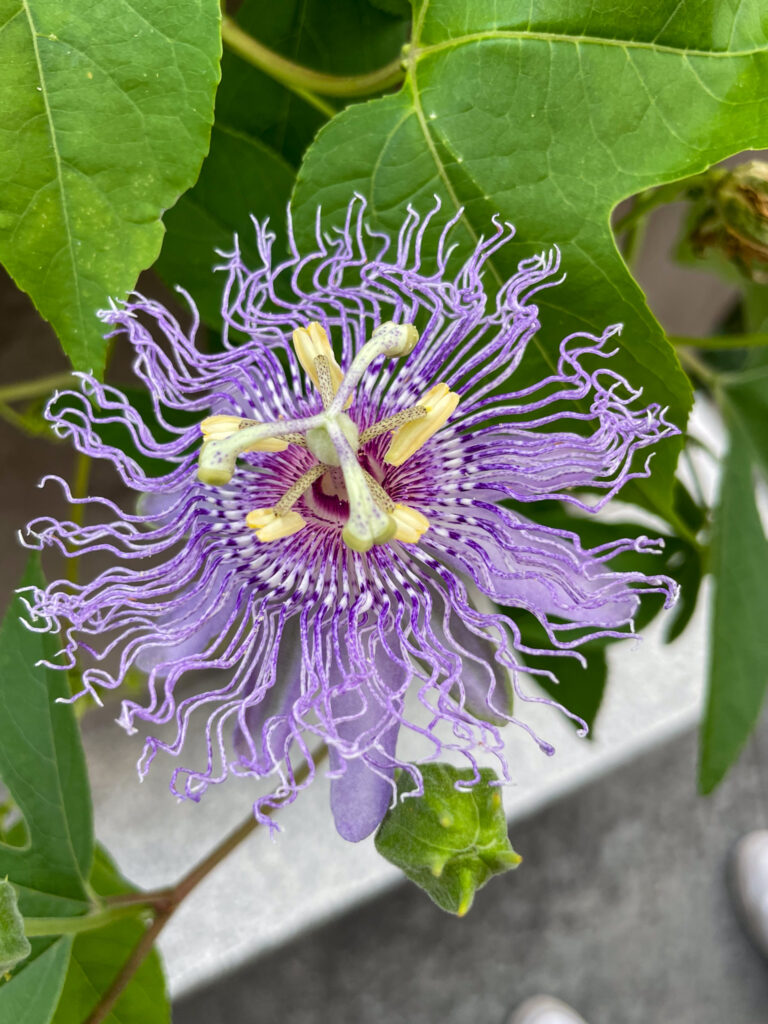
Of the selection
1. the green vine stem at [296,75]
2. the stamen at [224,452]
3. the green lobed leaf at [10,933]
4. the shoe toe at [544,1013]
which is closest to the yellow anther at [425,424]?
the stamen at [224,452]

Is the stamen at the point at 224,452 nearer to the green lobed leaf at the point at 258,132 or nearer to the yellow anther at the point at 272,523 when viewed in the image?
the yellow anther at the point at 272,523

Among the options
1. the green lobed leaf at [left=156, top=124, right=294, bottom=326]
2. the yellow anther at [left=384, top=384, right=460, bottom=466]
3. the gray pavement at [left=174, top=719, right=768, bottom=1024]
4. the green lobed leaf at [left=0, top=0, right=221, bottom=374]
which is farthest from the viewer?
the gray pavement at [left=174, top=719, right=768, bottom=1024]

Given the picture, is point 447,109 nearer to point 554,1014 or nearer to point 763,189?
point 763,189

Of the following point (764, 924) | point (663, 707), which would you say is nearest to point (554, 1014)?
point (764, 924)

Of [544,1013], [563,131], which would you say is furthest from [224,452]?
[544,1013]

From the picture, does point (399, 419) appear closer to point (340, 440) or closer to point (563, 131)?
point (340, 440)

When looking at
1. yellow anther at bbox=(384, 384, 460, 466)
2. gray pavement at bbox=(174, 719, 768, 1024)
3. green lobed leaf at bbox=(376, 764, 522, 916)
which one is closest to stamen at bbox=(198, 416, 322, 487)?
yellow anther at bbox=(384, 384, 460, 466)

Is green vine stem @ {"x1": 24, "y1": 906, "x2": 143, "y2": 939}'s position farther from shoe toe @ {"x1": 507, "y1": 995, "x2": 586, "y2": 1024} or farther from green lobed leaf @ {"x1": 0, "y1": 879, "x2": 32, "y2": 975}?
shoe toe @ {"x1": 507, "y1": 995, "x2": 586, "y2": 1024}
